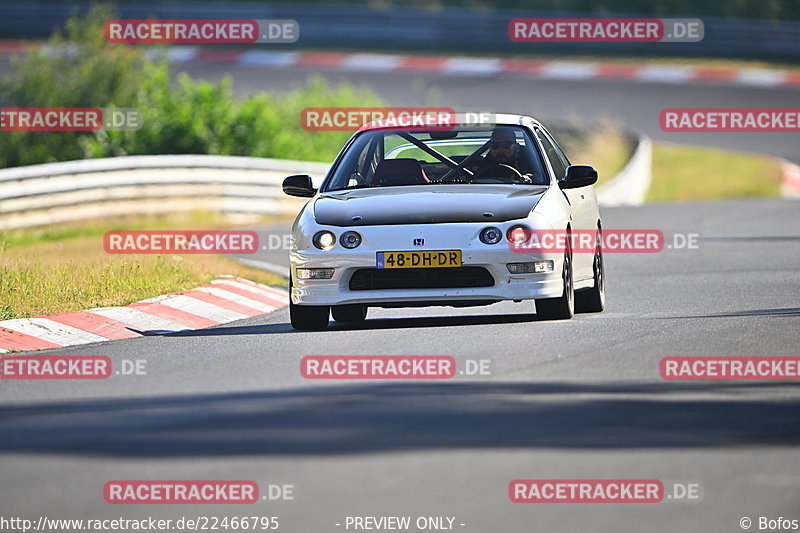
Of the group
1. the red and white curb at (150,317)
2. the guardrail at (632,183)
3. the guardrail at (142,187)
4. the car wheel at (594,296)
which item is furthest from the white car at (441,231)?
the guardrail at (632,183)

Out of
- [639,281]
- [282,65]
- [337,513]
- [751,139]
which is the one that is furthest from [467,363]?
[282,65]

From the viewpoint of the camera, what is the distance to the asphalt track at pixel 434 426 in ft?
18.4

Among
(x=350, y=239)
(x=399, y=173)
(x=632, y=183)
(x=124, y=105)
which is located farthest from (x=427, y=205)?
(x=632, y=183)

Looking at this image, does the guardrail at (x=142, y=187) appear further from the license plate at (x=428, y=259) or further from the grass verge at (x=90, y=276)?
the license plate at (x=428, y=259)

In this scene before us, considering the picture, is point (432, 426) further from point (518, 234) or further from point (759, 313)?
point (759, 313)

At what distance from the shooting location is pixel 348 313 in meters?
11.6

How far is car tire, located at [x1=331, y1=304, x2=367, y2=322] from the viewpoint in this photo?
11516 millimetres

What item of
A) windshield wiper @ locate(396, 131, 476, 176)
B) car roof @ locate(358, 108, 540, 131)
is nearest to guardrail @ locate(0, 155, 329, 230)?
car roof @ locate(358, 108, 540, 131)

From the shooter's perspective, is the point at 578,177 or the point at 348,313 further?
the point at 348,313

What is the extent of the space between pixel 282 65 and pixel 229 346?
30.7 meters

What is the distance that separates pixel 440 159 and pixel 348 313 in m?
1.32

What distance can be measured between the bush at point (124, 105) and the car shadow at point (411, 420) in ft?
55.5

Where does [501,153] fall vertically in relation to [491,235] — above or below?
above

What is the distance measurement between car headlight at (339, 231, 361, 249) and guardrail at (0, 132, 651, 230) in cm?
970
